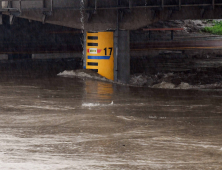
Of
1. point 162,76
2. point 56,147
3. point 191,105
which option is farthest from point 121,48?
point 56,147

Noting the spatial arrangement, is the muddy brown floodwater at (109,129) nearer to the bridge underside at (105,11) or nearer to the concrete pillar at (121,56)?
the concrete pillar at (121,56)

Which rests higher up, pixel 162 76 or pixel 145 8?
pixel 145 8

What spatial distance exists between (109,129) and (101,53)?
1254cm

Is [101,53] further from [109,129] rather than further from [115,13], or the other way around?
[109,129]

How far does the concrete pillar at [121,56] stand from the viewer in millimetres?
21609

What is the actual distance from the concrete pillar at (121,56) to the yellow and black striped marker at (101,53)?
1.06ft

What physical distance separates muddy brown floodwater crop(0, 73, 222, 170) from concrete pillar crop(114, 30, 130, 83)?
608cm

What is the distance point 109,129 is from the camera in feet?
31.3

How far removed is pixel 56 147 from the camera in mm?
8125

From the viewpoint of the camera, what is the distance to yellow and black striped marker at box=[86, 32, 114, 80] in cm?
2177

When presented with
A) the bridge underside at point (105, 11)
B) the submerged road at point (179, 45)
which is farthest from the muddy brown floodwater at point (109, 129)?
the submerged road at point (179, 45)

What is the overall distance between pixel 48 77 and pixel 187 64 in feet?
42.2

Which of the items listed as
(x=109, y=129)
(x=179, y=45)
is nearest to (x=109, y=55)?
(x=109, y=129)

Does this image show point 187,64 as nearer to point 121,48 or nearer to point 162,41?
point 121,48
